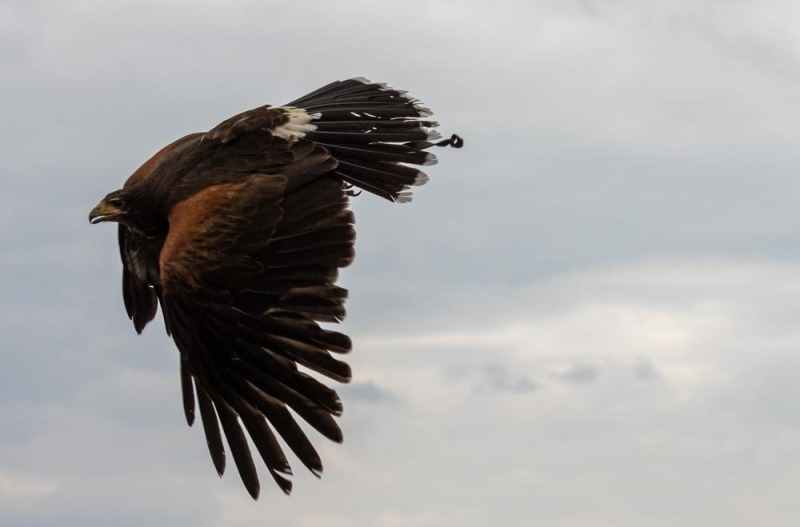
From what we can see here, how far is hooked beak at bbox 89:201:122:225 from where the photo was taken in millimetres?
14266

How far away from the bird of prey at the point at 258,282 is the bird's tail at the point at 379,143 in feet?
0.62

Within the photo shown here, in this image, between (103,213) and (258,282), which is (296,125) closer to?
(258,282)

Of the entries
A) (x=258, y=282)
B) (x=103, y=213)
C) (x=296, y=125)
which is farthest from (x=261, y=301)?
(x=103, y=213)

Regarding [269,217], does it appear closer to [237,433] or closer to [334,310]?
[334,310]

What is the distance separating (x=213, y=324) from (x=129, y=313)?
2310 millimetres

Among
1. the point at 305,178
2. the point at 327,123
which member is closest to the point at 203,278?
the point at 305,178

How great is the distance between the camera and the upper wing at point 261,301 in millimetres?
12617

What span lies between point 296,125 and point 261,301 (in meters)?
1.85

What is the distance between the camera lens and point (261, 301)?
42.3 ft

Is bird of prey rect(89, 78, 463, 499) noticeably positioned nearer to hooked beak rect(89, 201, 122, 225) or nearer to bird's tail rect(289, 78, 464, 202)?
bird's tail rect(289, 78, 464, 202)

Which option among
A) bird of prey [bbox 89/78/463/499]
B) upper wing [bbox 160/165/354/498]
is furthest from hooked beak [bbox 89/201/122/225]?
upper wing [bbox 160/165/354/498]

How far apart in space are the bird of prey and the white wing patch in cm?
2

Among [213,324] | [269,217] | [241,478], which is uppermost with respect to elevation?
[269,217]

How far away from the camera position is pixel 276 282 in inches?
505
